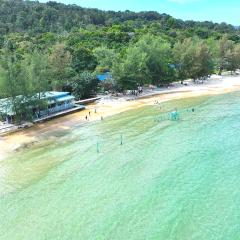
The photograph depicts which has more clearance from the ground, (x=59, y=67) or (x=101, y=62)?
(x=101, y=62)

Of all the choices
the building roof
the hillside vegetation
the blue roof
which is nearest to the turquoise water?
the building roof

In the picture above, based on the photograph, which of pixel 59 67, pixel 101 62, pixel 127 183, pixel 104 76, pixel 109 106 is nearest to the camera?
pixel 127 183

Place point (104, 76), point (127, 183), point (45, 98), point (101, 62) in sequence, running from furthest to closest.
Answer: point (101, 62) → point (104, 76) → point (45, 98) → point (127, 183)

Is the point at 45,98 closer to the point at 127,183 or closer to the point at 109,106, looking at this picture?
the point at 109,106

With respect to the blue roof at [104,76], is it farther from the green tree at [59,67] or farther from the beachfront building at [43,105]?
the beachfront building at [43,105]

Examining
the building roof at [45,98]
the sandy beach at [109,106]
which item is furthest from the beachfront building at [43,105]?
the sandy beach at [109,106]

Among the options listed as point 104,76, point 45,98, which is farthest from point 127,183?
point 104,76

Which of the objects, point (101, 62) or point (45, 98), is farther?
point (101, 62)

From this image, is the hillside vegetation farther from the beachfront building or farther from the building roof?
the beachfront building

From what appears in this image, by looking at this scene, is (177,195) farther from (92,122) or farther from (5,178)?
(92,122)
